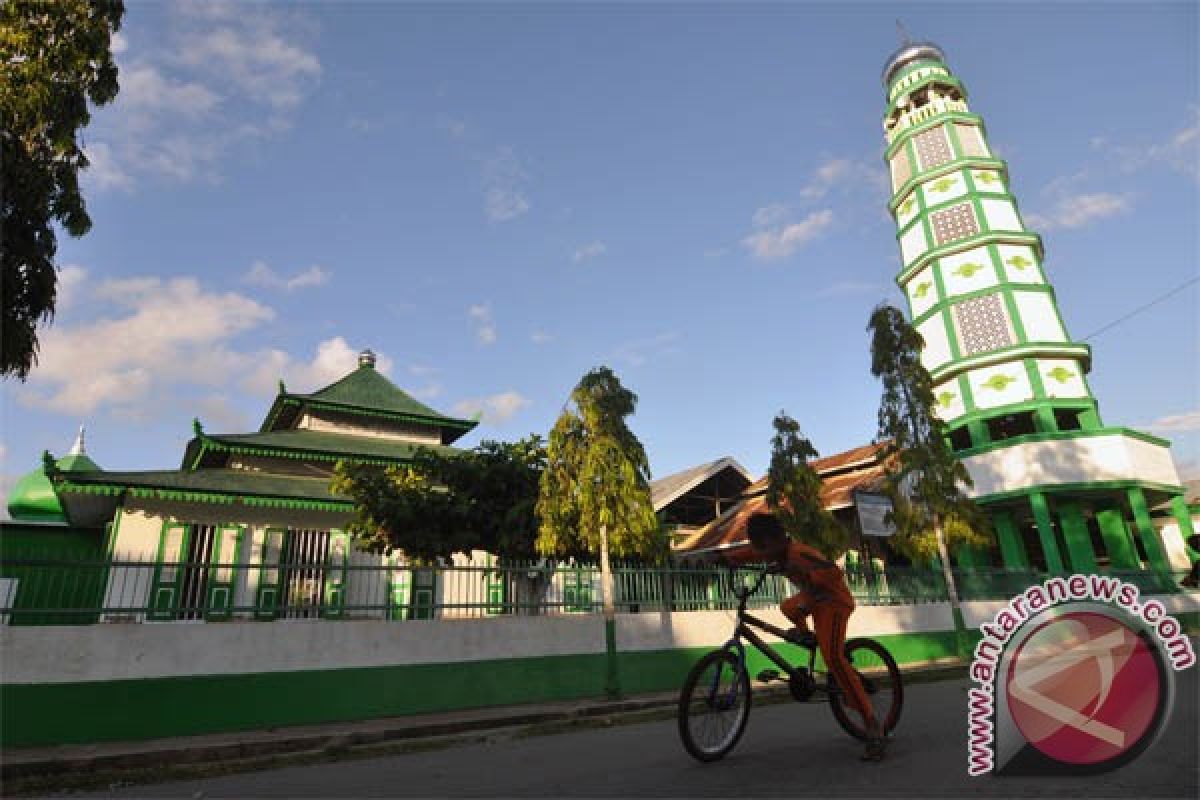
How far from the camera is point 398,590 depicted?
52.9 feet

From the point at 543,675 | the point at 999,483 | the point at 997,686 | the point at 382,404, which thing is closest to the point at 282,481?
the point at 382,404

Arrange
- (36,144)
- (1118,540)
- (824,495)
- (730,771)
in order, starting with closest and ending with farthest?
1. (730,771)
2. (36,144)
3. (824,495)
4. (1118,540)

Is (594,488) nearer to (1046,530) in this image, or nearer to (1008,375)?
(1046,530)

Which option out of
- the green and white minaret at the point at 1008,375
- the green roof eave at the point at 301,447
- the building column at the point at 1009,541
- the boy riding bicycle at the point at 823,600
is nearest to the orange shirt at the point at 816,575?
the boy riding bicycle at the point at 823,600

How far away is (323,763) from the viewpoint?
621cm

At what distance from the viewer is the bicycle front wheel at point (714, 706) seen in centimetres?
439

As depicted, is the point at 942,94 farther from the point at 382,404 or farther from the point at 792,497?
the point at 382,404

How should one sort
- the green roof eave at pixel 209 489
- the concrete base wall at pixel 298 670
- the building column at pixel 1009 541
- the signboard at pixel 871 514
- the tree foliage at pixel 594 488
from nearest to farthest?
the concrete base wall at pixel 298 670, the tree foliage at pixel 594 488, the green roof eave at pixel 209 489, the signboard at pixel 871 514, the building column at pixel 1009 541

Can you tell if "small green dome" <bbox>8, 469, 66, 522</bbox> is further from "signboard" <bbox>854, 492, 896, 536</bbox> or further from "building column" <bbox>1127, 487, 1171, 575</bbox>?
"building column" <bbox>1127, 487, 1171, 575</bbox>

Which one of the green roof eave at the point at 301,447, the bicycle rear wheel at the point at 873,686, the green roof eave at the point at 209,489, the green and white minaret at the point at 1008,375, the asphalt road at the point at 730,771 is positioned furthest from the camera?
the green and white minaret at the point at 1008,375

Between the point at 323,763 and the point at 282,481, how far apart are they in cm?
1138

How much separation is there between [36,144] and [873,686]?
11563 millimetres

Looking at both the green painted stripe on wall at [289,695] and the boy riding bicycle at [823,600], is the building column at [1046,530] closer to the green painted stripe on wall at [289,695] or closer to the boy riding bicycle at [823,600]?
the green painted stripe on wall at [289,695]

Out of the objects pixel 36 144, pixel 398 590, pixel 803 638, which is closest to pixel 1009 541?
pixel 398 590
